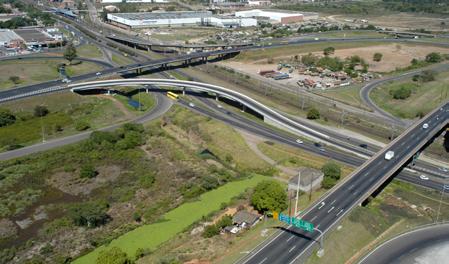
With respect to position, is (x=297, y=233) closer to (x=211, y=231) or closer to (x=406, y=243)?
(x=211, y=231)

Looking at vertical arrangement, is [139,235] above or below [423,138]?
below

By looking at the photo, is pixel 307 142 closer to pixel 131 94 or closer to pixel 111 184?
pixel 111 184

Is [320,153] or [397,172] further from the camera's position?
[320,153]

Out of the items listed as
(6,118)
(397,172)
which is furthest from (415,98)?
(6,118)

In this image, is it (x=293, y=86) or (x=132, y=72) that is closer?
(x=293, y=86)

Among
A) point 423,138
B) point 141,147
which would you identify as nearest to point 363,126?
point 423,138

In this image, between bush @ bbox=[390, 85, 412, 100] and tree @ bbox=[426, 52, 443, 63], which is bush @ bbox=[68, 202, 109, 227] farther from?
tree @ bbox=[426, 52, 443, 63]

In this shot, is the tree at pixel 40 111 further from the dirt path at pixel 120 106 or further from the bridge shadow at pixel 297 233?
the bridge shadow at pixel 297 233
